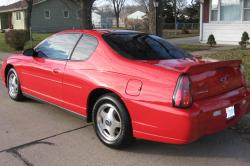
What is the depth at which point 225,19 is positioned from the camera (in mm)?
20359

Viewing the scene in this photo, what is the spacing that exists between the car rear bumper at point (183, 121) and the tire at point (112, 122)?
16 centimetres

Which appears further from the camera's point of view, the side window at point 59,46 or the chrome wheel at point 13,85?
the chrome wheel at point 13,85

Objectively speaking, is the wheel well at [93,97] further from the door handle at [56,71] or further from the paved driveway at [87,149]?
the door handle at [56,71]

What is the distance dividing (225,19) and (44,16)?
31206mm

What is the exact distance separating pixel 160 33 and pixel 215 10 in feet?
23.1

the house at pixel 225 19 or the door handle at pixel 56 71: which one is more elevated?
the house at pixel 225 19

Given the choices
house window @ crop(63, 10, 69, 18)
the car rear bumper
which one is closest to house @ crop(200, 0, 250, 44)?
the car rear bumper

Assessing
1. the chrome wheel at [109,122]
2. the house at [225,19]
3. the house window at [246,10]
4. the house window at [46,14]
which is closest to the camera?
the chrome wheel at [109,122]

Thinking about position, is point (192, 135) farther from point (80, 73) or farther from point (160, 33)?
point (160, 33)

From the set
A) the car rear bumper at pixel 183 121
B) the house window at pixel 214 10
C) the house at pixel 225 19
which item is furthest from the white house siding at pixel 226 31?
the car rear bumper at pixel 183 121

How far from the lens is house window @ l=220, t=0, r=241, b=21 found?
19625mm

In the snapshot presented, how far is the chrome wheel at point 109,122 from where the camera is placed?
4.53 m

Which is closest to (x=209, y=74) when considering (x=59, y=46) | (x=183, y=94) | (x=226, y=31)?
(x=183, y=94)

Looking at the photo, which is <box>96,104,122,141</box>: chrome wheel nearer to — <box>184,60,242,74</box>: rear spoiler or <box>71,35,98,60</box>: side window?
<box>71,35,98,60</box>: side window
